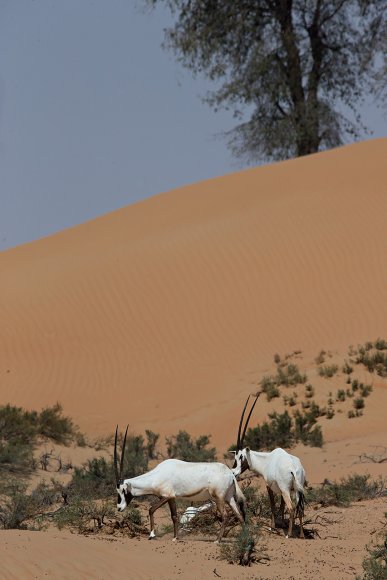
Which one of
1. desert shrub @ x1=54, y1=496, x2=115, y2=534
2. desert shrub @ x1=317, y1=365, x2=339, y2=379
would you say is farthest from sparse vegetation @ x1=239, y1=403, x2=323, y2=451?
desert shrub @ x1=54, y1=496, x2=115, y2=534

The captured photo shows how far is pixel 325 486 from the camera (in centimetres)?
1196

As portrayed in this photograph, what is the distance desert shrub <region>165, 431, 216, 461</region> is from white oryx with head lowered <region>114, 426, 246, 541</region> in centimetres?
508

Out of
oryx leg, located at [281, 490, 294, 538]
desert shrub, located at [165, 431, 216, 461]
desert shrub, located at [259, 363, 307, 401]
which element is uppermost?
desert shrub, located at [259, 363, 307, 401]

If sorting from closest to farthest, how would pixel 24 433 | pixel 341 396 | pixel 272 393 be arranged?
1. pixel 24 433
2. pixel 341 396
3. pixel 272 393

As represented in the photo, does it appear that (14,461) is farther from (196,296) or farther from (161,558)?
(196,296)

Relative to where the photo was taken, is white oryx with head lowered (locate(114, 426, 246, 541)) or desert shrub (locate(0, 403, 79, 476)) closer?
white oryx with head lowered (locate(114, 426, 246, 541))

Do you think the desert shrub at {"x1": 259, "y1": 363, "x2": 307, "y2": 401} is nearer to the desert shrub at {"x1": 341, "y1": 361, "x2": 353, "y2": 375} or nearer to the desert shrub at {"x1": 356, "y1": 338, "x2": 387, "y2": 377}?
the desert shrub at {"x1": 341, "y1": 361, "x2": 353, "y2": 375}

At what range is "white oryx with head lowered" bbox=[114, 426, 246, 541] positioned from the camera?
8602 millimetres

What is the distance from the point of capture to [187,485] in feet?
28.4

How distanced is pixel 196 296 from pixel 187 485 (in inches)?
618

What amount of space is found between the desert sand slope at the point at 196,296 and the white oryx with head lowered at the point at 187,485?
841cm

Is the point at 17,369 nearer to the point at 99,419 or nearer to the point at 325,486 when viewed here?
the point at 99,419

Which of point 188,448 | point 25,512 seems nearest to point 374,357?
point 188,448

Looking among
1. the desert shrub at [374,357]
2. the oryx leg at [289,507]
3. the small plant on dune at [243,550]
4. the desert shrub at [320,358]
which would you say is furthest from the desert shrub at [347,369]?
the small plant on dune at [243,550]
